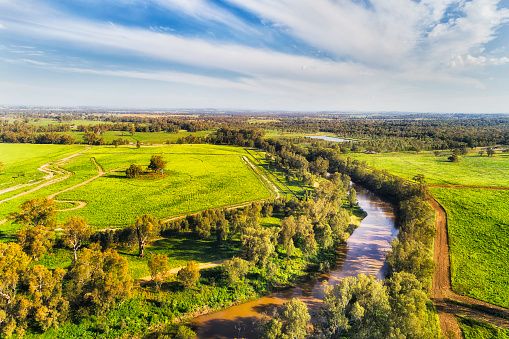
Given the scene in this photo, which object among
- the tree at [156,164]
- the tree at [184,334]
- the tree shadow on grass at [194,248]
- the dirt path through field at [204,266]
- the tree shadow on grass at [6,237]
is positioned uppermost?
the tree at [156,164]

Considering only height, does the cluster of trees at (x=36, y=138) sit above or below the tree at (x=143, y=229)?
above

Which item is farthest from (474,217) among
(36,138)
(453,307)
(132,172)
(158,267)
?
(36,138)

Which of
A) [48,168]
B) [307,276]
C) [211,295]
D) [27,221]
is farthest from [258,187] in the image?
[48,168]

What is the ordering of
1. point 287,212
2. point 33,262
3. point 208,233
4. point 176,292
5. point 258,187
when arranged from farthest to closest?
point 258,187 → point 287,212 → point 208,233 → point 33,262 → point 176,292

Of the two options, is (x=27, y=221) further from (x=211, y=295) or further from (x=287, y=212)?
(x=287, y=212)

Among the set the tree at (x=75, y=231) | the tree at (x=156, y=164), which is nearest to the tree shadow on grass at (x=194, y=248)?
the tree at (x=75, y=231)

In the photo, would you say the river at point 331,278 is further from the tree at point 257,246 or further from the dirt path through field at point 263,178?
the dirt path through field at point 263,178

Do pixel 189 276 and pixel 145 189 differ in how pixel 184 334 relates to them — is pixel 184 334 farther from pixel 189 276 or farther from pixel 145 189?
pixel 145 189
